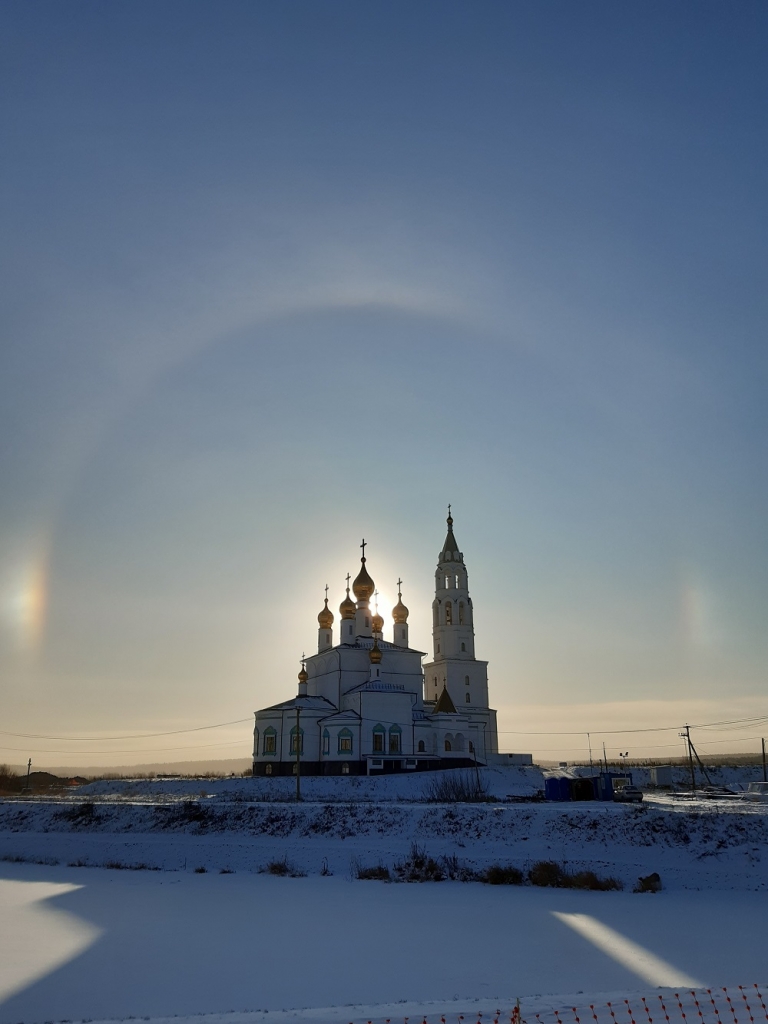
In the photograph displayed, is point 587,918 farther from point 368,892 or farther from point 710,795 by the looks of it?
point 710,795

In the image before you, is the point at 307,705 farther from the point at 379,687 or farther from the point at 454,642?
the point at 454,642

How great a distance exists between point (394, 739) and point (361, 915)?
3765 centimetres

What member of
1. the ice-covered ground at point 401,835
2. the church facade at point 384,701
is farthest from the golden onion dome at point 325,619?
the ice-covered ground at point 401,835

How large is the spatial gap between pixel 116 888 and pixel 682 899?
17.0 meters

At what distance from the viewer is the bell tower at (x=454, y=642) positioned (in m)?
67.4

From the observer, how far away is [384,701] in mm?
56906

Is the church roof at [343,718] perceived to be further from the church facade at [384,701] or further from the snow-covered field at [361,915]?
the snow-covered field at [361,915]

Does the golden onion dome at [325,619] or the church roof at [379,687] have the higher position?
the golden onion dome at [325,619]

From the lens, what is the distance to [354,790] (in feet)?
151

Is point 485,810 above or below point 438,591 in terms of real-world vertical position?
below

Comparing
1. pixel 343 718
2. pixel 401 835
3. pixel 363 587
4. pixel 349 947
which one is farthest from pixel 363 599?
pixel 349 947

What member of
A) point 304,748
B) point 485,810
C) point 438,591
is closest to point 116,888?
point 485,810

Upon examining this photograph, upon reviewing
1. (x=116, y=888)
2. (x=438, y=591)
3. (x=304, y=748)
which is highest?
(x=438, y=591)

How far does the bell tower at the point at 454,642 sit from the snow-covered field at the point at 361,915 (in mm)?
30985
